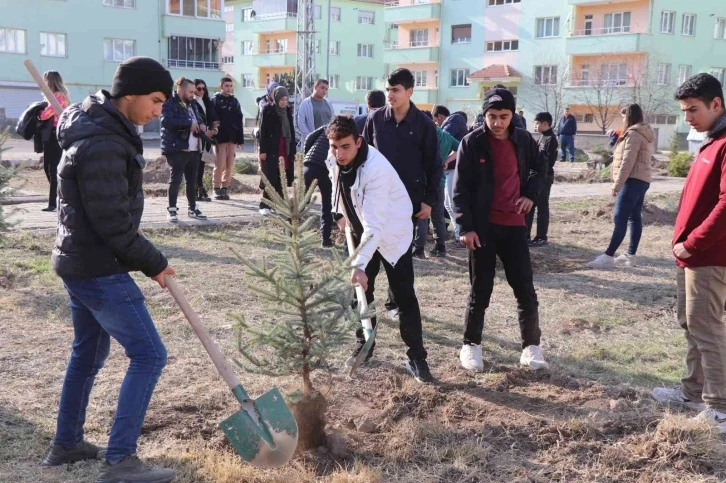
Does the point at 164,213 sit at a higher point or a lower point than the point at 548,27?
lower

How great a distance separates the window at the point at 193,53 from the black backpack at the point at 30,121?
36650 mm

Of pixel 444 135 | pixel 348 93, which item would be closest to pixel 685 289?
pixel 444 135

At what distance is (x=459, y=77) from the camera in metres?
52.2

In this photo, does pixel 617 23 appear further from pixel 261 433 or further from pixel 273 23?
pixel 261 433

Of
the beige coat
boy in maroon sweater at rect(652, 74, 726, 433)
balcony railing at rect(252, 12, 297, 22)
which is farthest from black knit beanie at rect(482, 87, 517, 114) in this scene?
balcony railing at rect(252, 12, 297, 22)

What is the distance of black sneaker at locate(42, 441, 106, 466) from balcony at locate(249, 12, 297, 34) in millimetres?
55146

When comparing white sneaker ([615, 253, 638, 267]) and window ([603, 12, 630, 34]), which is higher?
window ([603, 12, 630, 34])

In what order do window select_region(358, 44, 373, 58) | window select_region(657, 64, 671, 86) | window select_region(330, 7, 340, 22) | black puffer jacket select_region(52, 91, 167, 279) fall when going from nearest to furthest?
black puffer jacket select_region(52, 91, 167, 279) < window select_region(657, 64, 671, 86) < window select_region(330, 7, 340, 22) < window select_region(358, 44, 373, 58)

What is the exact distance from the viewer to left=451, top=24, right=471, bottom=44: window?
51250 mm

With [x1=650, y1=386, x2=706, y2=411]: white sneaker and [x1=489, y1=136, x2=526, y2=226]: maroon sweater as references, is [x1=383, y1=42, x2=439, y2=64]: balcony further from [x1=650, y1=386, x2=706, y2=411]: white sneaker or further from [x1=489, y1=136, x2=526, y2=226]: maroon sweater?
[x1=650, y1=386, x2=706, y2=411]: white sneaker

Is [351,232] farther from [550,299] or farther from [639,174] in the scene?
[639,174]

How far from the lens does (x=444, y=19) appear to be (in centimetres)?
5209

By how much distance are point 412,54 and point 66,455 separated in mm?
52335

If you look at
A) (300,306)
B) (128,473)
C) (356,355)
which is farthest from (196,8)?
(128,473)
